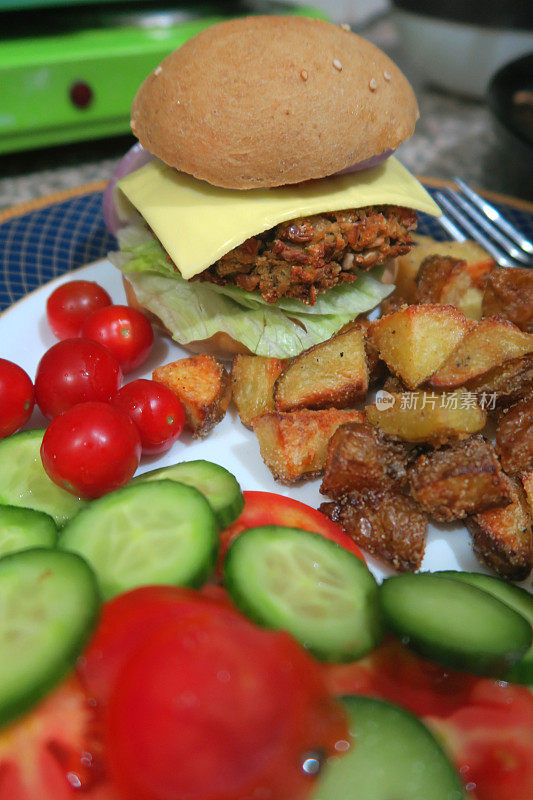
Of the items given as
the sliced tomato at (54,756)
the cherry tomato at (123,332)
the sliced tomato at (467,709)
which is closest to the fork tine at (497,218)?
the cherry tomato at (123,332)

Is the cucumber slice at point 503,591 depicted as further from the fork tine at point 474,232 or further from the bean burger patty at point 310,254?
the fork tine at point 474,232

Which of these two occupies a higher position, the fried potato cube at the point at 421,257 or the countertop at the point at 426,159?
the fried potato cube at the point at 421,257

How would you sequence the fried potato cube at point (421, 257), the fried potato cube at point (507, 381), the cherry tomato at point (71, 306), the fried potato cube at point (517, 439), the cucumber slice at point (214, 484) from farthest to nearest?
the fried potato cube at point (421, 257) < the cherry tomato at point (71, 306) < the fried potato cube at point (507, 381) < the fried potato cube at point (517, 439) < the cucumber slice at point (214, 484)

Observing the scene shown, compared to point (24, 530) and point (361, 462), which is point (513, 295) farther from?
point (24, 530)

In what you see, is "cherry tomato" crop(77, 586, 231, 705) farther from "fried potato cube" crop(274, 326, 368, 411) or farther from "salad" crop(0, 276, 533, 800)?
"fried potato cube" crop(274, 326, 368, 411)

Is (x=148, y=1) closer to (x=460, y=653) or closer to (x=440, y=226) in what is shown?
(x=440, y=226)
